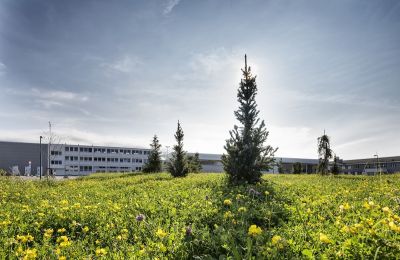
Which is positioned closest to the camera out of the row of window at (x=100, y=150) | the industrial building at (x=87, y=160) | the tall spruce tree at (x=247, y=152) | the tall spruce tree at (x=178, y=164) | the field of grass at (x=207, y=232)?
the field of grass at (x=207, y=232)

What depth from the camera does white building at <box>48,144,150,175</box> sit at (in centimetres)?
8988

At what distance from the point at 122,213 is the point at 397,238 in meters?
5.01

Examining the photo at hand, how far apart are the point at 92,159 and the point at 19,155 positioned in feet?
67.5

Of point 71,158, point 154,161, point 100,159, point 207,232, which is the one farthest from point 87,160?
point 207,232

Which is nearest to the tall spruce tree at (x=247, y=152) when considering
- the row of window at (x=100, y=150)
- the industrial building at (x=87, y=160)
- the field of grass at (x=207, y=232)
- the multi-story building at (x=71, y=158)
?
the field of grass at (x=207, y=232)

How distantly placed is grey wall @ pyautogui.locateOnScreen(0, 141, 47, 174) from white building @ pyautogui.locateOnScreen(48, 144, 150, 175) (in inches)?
180

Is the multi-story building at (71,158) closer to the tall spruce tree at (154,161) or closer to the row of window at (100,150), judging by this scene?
the row of window at (100,150)

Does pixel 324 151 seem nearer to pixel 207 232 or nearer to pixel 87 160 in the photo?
pixel 207 232

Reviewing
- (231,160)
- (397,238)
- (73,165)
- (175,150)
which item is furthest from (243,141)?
(73,165)

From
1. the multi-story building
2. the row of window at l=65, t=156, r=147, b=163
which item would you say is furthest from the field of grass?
the row of window at l=65, t=156, r=147, b=163

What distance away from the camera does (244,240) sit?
141 inches

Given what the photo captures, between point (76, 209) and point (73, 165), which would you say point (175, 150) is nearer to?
point (76, 209)

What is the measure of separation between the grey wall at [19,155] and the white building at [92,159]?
456cm

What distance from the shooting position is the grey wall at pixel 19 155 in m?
84.1
